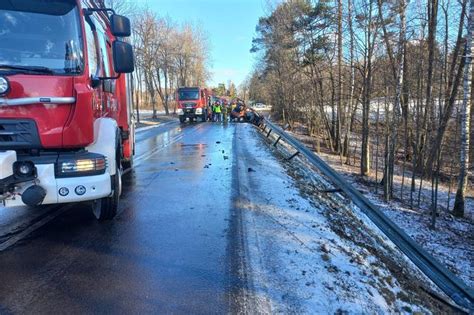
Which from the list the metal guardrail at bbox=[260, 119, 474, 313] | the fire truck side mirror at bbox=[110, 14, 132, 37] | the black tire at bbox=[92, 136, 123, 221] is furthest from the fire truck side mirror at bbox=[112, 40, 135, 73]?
the metal guardrail at bbox=[260, 119, 474, 313]

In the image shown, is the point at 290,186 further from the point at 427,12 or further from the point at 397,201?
the point at 427,12

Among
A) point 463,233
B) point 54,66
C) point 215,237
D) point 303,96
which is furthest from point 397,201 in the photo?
point 303,96

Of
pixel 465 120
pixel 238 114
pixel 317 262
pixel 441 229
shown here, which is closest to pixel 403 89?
pixel 465 120

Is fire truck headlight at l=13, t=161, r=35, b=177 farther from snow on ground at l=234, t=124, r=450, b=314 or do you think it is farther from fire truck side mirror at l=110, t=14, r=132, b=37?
snow on ground at l=234, t=124, r=450, b=314

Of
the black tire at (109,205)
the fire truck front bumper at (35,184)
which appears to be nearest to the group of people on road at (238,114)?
the black tire at (109,205)

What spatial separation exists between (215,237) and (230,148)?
10.4m

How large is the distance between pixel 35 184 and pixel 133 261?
133 cm

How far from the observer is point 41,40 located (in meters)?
4.64

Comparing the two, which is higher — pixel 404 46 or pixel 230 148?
pixel 404 46

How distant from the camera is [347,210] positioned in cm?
878

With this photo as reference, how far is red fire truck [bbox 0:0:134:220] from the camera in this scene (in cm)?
437

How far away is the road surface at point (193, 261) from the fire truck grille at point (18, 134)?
1.22 metres

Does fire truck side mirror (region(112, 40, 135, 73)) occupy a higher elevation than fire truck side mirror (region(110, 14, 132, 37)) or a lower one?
lower

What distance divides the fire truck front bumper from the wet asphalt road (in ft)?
2.12
